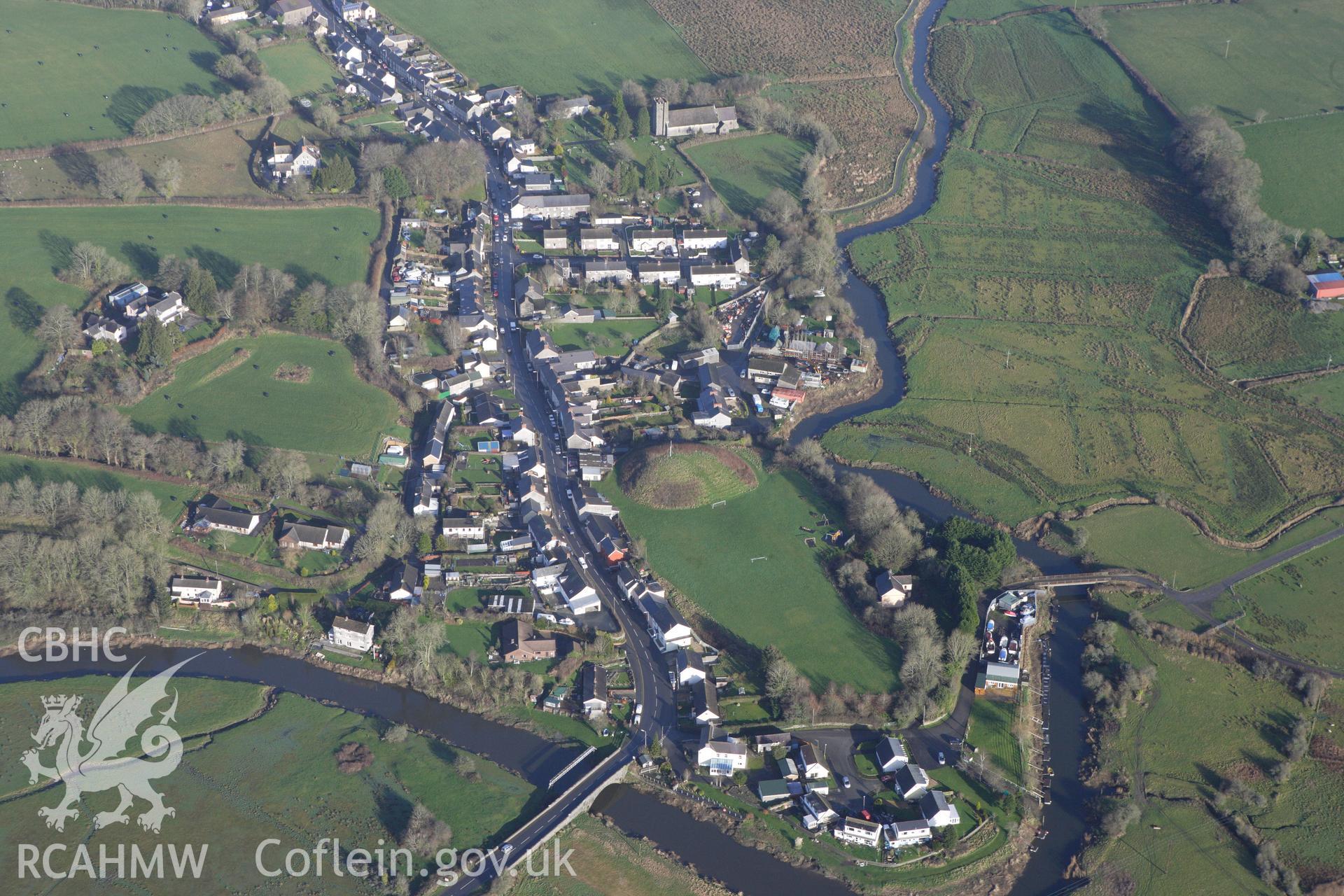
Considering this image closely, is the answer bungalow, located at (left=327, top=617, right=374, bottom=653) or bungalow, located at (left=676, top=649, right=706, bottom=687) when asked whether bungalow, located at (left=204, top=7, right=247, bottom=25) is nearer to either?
bungalow, located at (left=327, top=617, right=374, bottom=653)

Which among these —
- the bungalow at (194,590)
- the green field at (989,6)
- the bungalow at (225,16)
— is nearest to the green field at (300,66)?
the bungalow at (225,16)

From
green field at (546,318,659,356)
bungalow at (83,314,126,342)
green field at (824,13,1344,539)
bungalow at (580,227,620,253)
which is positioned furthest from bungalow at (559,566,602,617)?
bungalow at (83,314,126,342)

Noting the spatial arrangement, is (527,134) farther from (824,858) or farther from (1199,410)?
(824,858)

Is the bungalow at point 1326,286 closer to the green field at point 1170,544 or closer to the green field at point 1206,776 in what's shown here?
the green field at point 1170,544

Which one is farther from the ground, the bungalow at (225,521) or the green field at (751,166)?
the green field at (751,166)

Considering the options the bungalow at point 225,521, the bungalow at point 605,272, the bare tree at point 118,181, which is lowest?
the bungalow at point 225,521

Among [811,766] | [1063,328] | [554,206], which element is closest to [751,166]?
[554,206]
